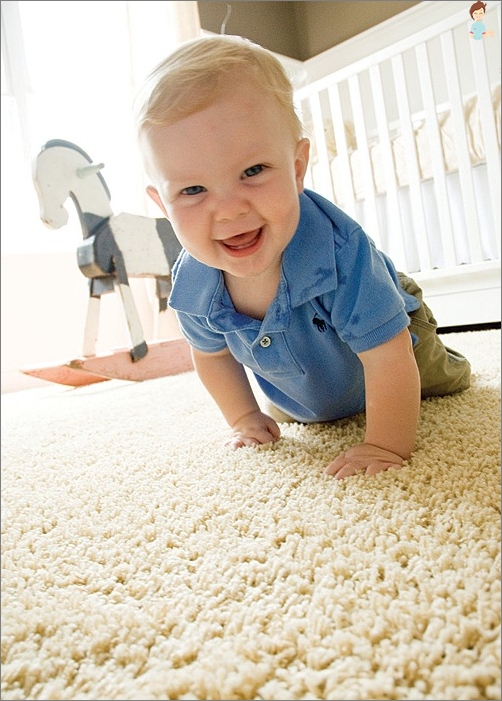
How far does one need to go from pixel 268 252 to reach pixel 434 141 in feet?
1.55

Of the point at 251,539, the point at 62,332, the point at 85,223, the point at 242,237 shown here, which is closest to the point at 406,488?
the point at 251,539

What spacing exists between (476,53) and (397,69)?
11 centimetres

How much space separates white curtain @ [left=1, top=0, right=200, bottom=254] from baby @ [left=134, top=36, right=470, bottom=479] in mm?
440

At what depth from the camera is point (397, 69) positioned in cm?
87

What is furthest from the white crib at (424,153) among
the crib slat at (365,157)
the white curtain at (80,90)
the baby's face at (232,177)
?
the white curtain at (80,90)

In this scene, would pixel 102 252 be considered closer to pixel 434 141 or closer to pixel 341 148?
pixel 341 148

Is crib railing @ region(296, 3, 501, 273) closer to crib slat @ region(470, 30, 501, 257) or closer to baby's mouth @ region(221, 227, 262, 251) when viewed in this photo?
crib slat @ region(470, 30, 501, 257)

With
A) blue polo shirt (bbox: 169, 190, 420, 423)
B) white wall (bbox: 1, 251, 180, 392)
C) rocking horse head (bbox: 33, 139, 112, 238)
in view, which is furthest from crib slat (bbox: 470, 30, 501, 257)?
white wall (bbox: 1, 251, 180, 392)

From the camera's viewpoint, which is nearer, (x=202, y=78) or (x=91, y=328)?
(x=202, y=78)

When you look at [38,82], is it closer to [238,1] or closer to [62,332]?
[238,1]

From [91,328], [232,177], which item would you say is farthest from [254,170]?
[91,328]

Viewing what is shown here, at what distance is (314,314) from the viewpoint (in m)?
0.59

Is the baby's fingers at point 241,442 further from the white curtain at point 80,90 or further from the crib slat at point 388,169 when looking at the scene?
the white curtain at point 80,90

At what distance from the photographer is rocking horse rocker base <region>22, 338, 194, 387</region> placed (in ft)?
4.82
